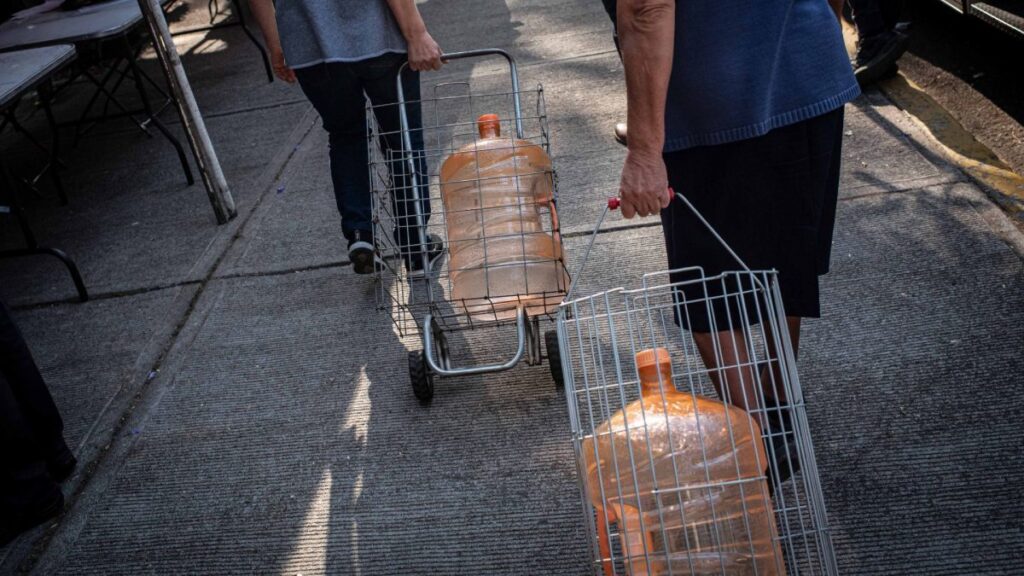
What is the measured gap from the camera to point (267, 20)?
3871mm

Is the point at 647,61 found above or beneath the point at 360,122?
above

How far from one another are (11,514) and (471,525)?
1734mm

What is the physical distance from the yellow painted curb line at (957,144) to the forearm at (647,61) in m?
2.55

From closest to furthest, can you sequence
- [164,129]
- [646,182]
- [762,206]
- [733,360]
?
[646,182] → [762,206] → [733,360] → [164,129]

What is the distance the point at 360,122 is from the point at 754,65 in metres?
2.25

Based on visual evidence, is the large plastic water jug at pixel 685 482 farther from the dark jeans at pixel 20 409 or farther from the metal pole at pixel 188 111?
the metal pole at pixel 188 111

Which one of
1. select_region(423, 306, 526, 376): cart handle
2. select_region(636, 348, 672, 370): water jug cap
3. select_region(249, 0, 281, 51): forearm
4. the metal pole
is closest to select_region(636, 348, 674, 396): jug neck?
select_region(636, 348, 672, 370): water jug cap

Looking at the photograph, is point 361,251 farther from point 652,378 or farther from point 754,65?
point 754,65

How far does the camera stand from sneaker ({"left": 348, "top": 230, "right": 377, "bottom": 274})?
13.2 feet

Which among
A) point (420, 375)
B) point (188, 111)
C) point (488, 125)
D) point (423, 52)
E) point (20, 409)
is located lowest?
point (420, 375)

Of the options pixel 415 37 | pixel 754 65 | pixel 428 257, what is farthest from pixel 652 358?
pixel 415 37

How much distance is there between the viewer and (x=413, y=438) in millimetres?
3324

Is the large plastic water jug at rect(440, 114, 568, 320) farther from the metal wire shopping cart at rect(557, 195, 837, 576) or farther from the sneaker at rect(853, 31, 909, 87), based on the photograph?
the sneaker at rect(853, 31, 909, 87)

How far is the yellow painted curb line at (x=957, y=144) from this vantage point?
13.4 feet
